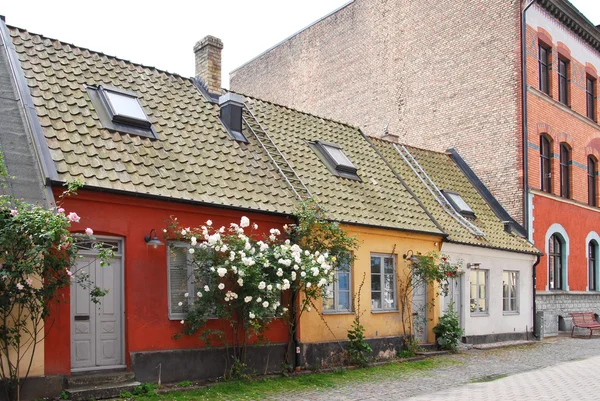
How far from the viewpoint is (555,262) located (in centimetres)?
2306

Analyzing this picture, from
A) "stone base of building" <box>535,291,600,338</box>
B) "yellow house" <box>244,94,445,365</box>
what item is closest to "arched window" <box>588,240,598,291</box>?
"stone base of building" <box>535,291,600,338</box>

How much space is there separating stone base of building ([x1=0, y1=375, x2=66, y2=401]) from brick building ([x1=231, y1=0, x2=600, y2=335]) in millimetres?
15637

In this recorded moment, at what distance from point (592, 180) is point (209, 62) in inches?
709

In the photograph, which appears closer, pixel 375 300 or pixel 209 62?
pixel 375 300

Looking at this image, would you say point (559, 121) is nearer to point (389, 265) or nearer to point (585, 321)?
point (585, 321)

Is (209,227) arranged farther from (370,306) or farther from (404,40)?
(404,40)

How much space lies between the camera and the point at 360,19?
28.4 m

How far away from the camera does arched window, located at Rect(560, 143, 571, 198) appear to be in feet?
79.1

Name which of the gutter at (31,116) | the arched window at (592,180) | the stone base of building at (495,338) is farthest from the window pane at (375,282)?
the arched window at (592,180)

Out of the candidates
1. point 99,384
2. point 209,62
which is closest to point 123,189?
point 99,384

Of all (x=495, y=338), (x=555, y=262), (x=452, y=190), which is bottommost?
(x=495, y=338)

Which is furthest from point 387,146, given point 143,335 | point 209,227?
point 143,335

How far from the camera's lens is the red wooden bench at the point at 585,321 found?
71.3 ft

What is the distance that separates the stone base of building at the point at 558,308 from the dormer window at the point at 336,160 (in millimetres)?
8836
